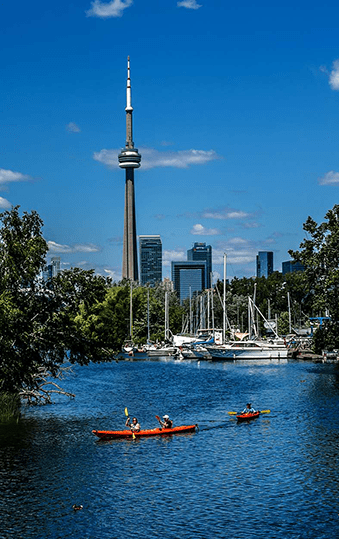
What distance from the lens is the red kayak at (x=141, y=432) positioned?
47844 mm

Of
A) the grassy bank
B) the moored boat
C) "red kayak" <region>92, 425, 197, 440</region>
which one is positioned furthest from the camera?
the moored boat

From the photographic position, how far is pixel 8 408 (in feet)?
176

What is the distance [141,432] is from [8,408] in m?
11.4

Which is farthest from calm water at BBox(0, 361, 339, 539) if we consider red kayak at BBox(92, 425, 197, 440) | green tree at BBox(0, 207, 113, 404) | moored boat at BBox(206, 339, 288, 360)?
moored boat at BBox(206, 339, 288, 360)

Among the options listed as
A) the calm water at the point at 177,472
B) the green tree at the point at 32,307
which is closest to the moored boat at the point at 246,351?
the calm water at the point at 177,472

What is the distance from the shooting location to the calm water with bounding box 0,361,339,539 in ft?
101

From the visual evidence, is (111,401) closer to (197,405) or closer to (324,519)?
(197,405)

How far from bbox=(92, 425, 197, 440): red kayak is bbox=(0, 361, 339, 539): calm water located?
2.58 feet

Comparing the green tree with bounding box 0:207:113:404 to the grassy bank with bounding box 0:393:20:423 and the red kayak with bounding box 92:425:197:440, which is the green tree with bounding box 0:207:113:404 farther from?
the red kayak with bounding box 92:425:197:440

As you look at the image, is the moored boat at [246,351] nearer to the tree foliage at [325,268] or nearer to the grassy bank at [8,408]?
the tree foliage at [325,268]

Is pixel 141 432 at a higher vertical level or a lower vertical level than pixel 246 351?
lower

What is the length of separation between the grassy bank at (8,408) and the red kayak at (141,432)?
8690mm

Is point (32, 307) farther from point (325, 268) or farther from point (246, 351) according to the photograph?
point (246, 351)

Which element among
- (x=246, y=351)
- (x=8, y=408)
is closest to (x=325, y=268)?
(x=246, y=351)
